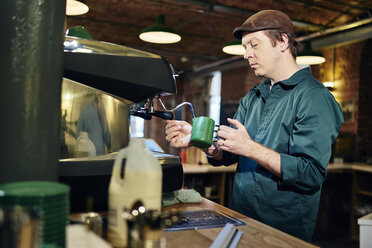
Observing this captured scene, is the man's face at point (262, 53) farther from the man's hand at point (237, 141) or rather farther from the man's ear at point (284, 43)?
the man's hand at point (237, 141)

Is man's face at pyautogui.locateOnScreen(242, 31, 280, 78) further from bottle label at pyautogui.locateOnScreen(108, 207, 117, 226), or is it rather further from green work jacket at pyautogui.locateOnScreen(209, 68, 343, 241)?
bottle label at pyautogui.locateOnScreen(108, 207, 117, 226)

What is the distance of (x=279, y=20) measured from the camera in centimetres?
144

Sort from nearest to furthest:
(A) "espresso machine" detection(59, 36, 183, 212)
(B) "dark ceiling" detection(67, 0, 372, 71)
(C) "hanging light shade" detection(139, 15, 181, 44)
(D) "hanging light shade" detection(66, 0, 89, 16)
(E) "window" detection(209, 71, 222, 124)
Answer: (A) "espresso machine" detection(59, 36, 183, 212)
(D) "hanging light shade" detection(66, 0, 89, 16)
(C) "hanging light shade" detection(139, 15, 181, 44)
(B) "dark ceiling" detection(67, 0, 372, 71)
(E) "window" detection(209, 71, 222, 124)

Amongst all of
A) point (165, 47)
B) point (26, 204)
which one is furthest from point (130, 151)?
point (165, 47)

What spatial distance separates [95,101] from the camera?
1.10 metres

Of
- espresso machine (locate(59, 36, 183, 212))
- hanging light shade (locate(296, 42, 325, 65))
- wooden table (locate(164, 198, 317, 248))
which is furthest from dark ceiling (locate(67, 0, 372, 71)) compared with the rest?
wooden table (locate(164, 198, 317, 248))

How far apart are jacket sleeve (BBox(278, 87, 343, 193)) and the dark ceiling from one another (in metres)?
3.39

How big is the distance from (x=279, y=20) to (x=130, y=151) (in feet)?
3.35

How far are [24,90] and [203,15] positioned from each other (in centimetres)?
521

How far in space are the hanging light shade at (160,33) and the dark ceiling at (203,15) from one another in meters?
0.44

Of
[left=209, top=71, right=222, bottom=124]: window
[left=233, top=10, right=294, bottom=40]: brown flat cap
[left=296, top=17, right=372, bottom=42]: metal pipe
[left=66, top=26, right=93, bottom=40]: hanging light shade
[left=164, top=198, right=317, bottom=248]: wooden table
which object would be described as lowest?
[left=164, top=198, right=317, bottom=248]: wooden table

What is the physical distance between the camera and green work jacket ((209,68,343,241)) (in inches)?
48.5

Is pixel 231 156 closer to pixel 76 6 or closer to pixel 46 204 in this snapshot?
pixel 46 204

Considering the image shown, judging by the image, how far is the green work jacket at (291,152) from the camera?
1231 mm
